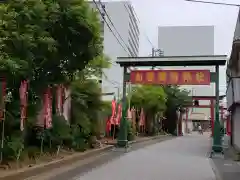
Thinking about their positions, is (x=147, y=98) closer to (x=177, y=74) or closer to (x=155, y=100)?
(x=155, y=100)

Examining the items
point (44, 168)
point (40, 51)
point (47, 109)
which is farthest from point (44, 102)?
point (44, 168)

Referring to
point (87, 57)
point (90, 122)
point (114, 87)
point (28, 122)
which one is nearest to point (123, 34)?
point (114, 87)

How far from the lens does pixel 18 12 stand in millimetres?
11039

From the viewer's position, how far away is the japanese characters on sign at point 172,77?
2078 centimetres

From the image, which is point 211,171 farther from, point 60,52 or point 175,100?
point 175,100

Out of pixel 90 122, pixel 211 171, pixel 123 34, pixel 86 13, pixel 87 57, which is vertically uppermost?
pixel 123 34

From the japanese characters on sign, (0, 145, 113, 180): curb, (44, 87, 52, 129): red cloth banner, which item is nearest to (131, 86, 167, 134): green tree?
the japanese characters on sign

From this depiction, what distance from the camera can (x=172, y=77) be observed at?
2147cm

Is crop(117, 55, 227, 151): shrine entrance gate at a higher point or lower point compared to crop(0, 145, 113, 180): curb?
higher

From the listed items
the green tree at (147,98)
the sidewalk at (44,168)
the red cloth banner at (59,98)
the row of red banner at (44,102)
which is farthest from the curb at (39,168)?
the green tree at (147,98)

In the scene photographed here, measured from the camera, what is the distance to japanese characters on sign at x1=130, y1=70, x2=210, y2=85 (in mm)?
20781

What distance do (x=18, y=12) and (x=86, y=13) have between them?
97.0 inches

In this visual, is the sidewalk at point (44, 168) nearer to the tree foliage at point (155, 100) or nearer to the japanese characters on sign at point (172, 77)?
the japanese characters on sign at point (172, 77)

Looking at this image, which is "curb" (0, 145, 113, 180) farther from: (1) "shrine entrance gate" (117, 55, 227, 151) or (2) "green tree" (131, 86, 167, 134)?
(2) "green tree" (131, 86, 167, 134)
